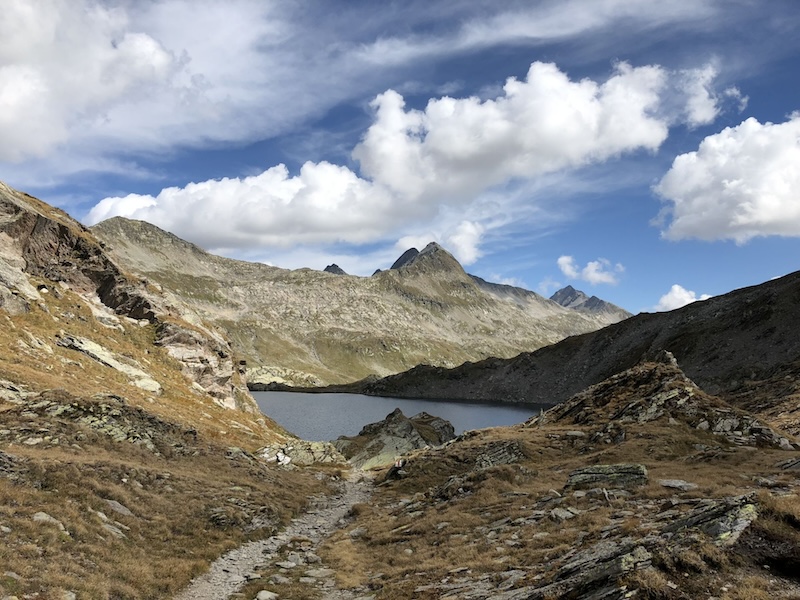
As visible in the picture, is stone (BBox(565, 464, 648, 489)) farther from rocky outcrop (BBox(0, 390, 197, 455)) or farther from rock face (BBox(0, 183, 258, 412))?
rock face (BBox(0, 183, 258, 412))

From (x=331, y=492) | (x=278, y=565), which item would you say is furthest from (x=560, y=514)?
(x=331, y=492)

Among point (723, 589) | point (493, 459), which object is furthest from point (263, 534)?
point (723, 589)

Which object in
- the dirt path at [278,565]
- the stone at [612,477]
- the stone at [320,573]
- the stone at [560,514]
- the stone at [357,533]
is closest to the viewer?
the dirt path at [278,565]

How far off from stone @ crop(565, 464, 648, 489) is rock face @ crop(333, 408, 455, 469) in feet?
136

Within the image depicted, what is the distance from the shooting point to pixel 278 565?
936 inches

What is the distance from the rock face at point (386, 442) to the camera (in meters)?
70.2

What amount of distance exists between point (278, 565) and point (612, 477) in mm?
19067

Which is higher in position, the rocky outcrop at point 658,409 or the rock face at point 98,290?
the rock face at point 98,290

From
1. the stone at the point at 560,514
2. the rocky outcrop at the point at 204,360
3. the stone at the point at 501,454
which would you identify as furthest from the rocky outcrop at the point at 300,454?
the stone at the point at 560,514

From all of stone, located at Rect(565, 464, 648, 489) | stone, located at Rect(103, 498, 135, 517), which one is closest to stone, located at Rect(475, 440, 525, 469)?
stone, located at Rect(565, 464, 648, 489)

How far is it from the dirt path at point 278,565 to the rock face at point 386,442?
34381 mm

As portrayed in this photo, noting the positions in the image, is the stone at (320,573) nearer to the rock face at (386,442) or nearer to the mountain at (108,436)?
the mountain at (108,436)

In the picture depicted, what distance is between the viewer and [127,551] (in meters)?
20.5

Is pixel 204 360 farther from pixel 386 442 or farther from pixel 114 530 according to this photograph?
pixel 114 530
